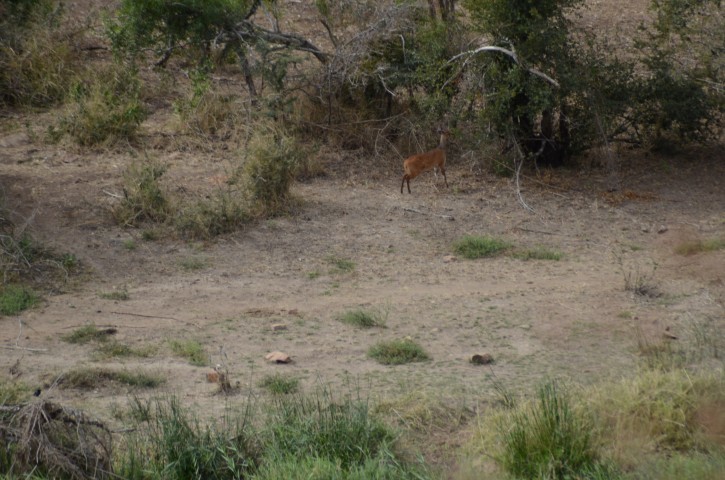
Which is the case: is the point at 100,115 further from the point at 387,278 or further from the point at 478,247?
the point at 478,247

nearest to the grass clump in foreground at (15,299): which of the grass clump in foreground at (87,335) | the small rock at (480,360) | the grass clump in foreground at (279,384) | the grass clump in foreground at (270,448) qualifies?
the grass clump in foreground at (87,335)

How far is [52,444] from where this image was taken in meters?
5.44

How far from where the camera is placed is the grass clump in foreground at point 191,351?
7.20m

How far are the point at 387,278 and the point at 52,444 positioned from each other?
4299 mm

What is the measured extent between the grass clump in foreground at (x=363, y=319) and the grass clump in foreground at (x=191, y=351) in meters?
1.23

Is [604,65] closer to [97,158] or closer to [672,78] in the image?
[672,78]

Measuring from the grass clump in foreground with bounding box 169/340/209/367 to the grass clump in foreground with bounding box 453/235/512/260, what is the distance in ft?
10.8

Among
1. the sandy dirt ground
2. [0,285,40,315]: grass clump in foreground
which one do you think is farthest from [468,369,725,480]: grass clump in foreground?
[0,285,40,315]: grass clump in foreground

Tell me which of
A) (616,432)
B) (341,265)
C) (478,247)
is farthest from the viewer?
(478,247)

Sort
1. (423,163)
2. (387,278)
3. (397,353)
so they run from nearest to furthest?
(397,353), (387,278), (423,163)

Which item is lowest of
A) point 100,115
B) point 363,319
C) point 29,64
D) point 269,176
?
point 363,319

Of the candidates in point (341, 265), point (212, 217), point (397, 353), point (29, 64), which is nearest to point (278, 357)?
point (397, 353)

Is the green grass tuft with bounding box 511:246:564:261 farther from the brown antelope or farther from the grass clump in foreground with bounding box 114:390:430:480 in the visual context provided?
the grass clump in foreground with bounding box 114:390:430:480

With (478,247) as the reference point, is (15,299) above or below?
above
